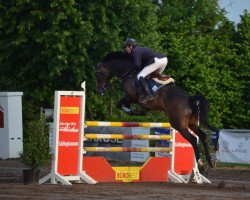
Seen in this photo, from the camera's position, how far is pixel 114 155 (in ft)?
95.9

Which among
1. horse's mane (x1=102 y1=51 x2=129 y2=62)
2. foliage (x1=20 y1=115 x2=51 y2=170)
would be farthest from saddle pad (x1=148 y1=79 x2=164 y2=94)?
foliage (x1=20 y1=115 x2=51 y2=170)

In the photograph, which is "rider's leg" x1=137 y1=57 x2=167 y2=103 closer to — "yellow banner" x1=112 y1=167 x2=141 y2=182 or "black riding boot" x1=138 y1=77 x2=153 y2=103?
"black riding boot" x1=138 y1=77 x2=153 y2=103

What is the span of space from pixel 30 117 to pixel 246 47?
14372mm

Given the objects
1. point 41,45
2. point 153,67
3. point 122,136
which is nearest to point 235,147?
point 41,45

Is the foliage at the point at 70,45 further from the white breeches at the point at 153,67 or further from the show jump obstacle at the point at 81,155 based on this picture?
the white breeches at the point at 153,67

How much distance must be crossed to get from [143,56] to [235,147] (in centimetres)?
1338

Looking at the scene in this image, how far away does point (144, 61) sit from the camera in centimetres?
1720

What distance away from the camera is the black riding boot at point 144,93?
54.7ft

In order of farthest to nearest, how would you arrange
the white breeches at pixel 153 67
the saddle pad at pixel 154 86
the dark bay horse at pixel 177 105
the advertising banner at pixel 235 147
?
the advertising banner at pixel 235 147 < the white breeches at pixel 153 67 < the saddle pad at pixel 154 86 < the dark bay horse at pixel 177 105

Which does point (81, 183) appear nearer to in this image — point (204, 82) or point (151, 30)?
point (151, 30)

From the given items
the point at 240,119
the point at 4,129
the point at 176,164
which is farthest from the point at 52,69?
the point at 176,164

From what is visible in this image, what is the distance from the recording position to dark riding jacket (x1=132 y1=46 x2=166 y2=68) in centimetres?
1683

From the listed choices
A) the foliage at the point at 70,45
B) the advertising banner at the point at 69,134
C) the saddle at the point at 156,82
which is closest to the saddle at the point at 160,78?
the saddle at the point at 156,82

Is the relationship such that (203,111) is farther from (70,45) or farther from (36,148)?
(70,45)
